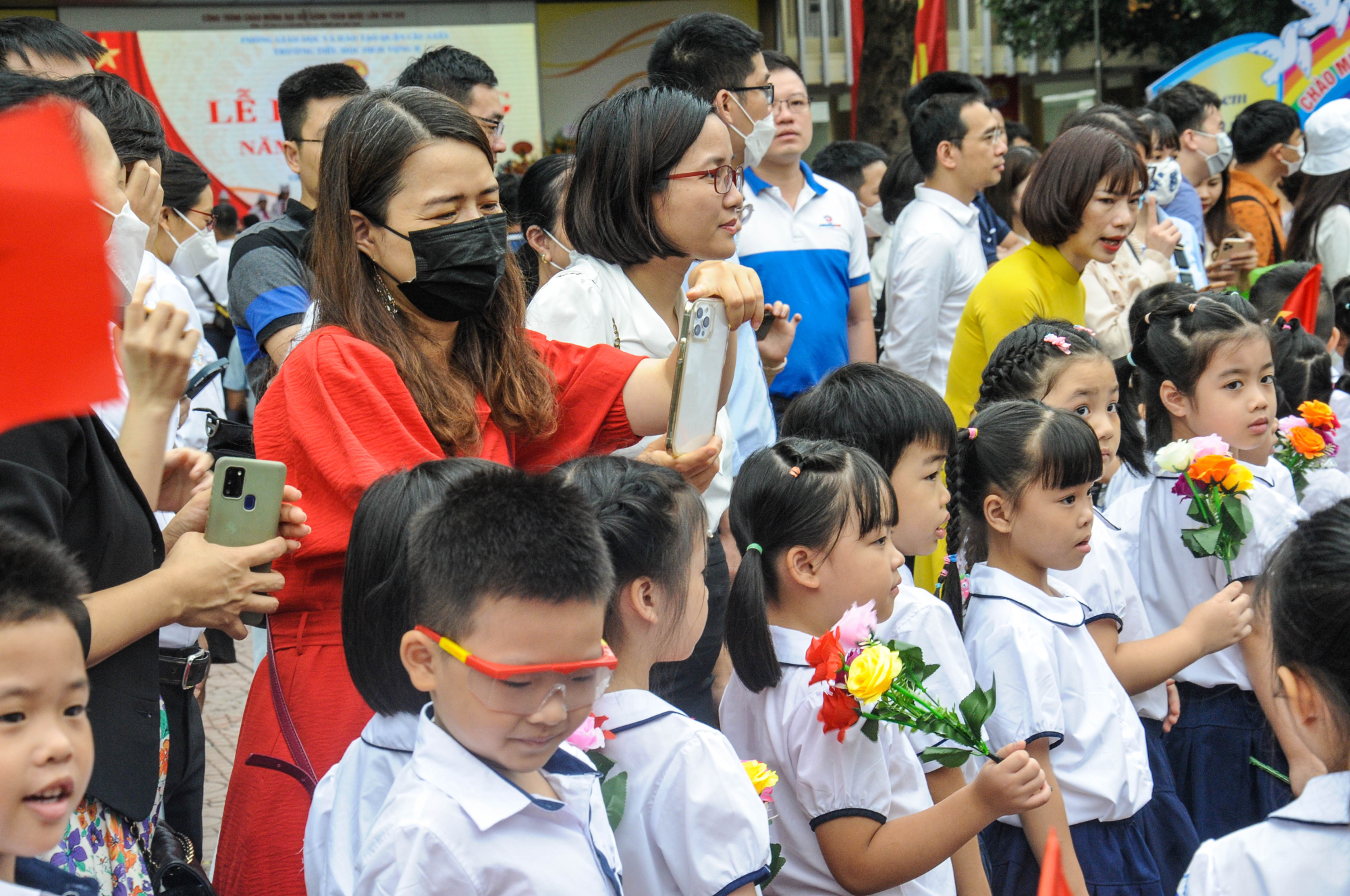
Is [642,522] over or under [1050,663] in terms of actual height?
over

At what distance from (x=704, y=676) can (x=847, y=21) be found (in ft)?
62.4

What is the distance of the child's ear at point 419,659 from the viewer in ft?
5.82

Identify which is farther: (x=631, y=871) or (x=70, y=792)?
(x=631, y=871)

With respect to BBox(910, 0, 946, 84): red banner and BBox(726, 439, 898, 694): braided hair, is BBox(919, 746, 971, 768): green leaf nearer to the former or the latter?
BBox(726, 439, 898, 694): braided hair

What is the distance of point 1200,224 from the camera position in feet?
22.1

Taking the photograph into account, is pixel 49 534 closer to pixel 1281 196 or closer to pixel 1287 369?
pixel 1287 369

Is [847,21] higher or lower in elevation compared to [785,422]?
higher

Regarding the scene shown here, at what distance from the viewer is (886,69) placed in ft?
34.0

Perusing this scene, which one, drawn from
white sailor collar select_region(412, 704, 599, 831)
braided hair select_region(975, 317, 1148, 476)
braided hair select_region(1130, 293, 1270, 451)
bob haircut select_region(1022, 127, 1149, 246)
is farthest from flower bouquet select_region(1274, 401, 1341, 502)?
white sailor collar select_region(412, 704, 599, 831)

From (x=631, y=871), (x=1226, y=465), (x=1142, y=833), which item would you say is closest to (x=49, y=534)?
(x=631, y=871)

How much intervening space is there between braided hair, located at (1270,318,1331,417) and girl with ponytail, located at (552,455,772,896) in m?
3.20

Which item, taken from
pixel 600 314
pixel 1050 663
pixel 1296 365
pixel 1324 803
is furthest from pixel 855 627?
pixel 1296 365

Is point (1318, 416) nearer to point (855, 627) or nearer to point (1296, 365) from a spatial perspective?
point (1296, 365)

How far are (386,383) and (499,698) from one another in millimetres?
765
